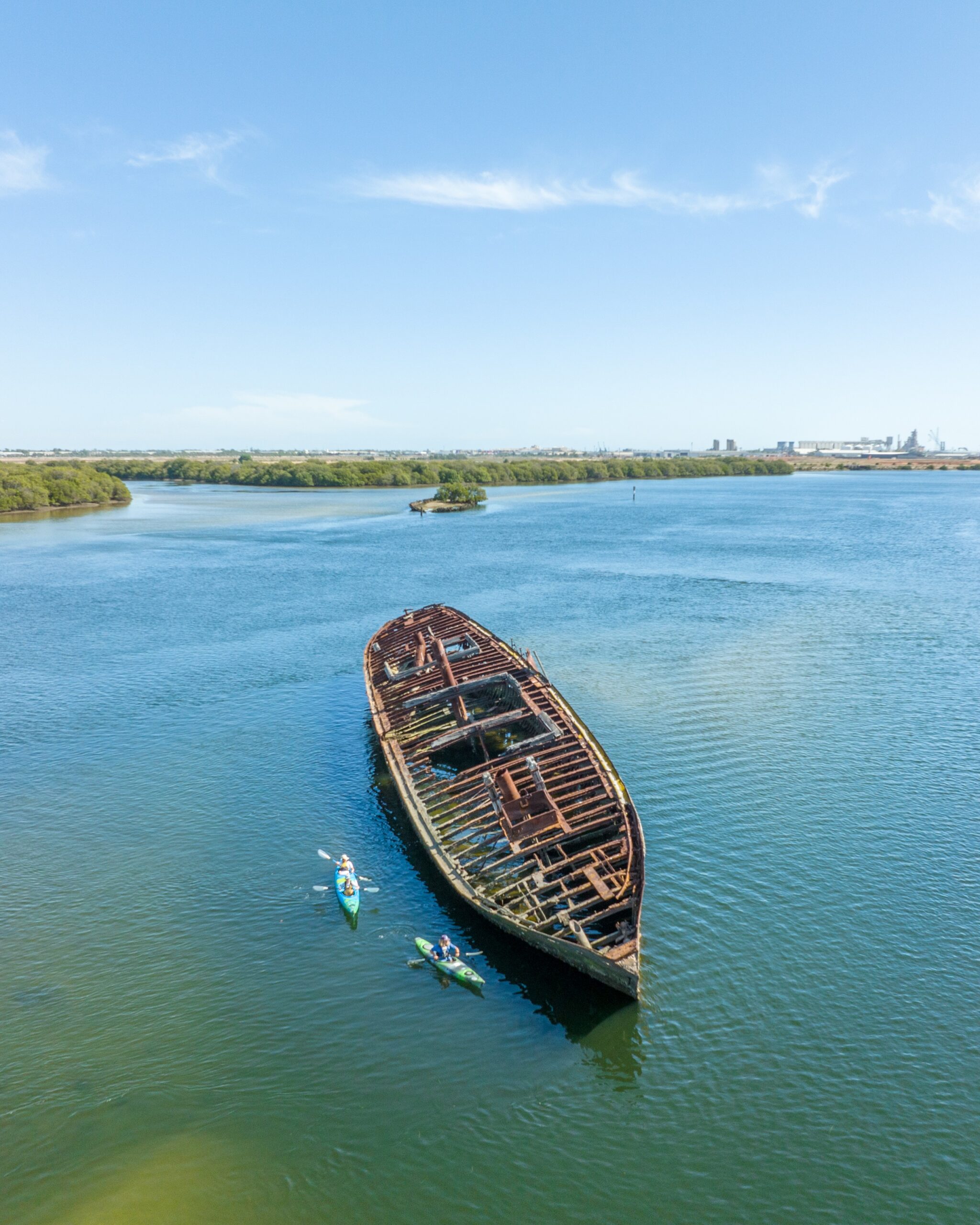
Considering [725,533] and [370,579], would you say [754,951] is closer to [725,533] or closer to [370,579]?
[370,579]

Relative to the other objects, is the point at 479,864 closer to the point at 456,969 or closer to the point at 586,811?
the point at 456,969

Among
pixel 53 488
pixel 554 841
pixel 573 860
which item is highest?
pixel 53 488

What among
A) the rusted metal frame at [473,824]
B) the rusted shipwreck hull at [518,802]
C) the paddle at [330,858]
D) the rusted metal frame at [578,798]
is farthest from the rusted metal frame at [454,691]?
the paddle at [330,858]

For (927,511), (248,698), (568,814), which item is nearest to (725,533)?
(927,511)

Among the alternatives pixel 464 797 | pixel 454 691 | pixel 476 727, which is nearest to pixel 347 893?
pixel 464 797

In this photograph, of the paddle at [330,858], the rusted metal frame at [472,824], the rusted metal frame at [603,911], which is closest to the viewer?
the rusted metal frame at [603,911]

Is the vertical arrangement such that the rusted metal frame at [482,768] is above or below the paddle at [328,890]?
above

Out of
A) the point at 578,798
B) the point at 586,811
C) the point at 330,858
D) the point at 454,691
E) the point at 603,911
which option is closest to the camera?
the point at 603,911

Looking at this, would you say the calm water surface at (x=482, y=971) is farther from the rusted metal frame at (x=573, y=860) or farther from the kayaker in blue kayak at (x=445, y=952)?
the rusted metal frame at (x=573, y=860)
